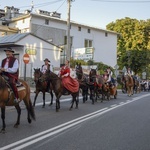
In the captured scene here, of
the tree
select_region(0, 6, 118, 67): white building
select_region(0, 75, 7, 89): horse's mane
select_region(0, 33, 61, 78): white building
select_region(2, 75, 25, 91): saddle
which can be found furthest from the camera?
the tree

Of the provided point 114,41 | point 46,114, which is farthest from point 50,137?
point 114,41

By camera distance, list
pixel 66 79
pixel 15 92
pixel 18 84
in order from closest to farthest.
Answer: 1. pixel 15 92
2. pixel 18 84
3. pixel 66 79

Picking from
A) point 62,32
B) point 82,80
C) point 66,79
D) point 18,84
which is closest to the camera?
point 18,84

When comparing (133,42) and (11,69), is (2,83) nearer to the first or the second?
(11,69)

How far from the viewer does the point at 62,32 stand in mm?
48969

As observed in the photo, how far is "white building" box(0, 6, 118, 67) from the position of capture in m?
45.1

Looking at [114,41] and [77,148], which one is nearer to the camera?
[77,148]

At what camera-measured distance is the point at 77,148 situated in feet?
23.5

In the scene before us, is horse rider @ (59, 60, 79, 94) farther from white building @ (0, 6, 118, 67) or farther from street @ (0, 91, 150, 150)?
white building @ (0, 6, 118, 67)

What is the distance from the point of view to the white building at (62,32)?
4506 cm

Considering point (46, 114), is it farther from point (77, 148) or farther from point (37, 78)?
point (77, 148)

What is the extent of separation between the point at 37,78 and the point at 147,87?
1365 inches

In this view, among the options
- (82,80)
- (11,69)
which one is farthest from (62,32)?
(11,69)

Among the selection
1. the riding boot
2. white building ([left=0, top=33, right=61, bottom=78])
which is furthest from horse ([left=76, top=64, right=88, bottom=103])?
white building ([left=0, top=33, right=61, bottom=78])
